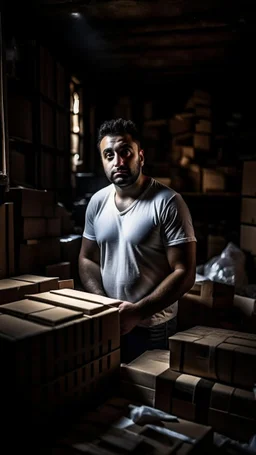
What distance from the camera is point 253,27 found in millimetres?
3373

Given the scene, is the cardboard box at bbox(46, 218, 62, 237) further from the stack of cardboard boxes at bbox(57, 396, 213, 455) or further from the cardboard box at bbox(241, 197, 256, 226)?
the cardboard box at bbox(241, 197, 256, 226)

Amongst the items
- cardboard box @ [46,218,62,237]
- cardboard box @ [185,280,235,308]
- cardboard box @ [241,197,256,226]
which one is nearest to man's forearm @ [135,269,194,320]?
cardboard box @ [185,280,235,308]

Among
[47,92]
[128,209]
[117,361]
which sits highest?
[47,92]

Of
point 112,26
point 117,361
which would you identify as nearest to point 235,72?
point 112,26

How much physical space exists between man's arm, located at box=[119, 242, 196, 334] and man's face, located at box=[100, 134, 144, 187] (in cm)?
48

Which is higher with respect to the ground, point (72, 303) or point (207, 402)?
point (72, 303)

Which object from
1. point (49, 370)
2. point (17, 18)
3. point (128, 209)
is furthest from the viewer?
point (17, 18)

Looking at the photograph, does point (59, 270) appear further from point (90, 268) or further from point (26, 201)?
point (26, 201)

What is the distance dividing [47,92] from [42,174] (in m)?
0.81

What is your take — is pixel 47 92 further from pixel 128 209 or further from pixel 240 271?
pixel 240 271

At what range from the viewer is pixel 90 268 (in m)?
2.54

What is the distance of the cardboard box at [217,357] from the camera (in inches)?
61.5

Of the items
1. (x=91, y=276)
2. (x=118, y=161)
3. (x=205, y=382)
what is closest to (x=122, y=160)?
(x=118, y=161)

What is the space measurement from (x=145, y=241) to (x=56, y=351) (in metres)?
0.94
